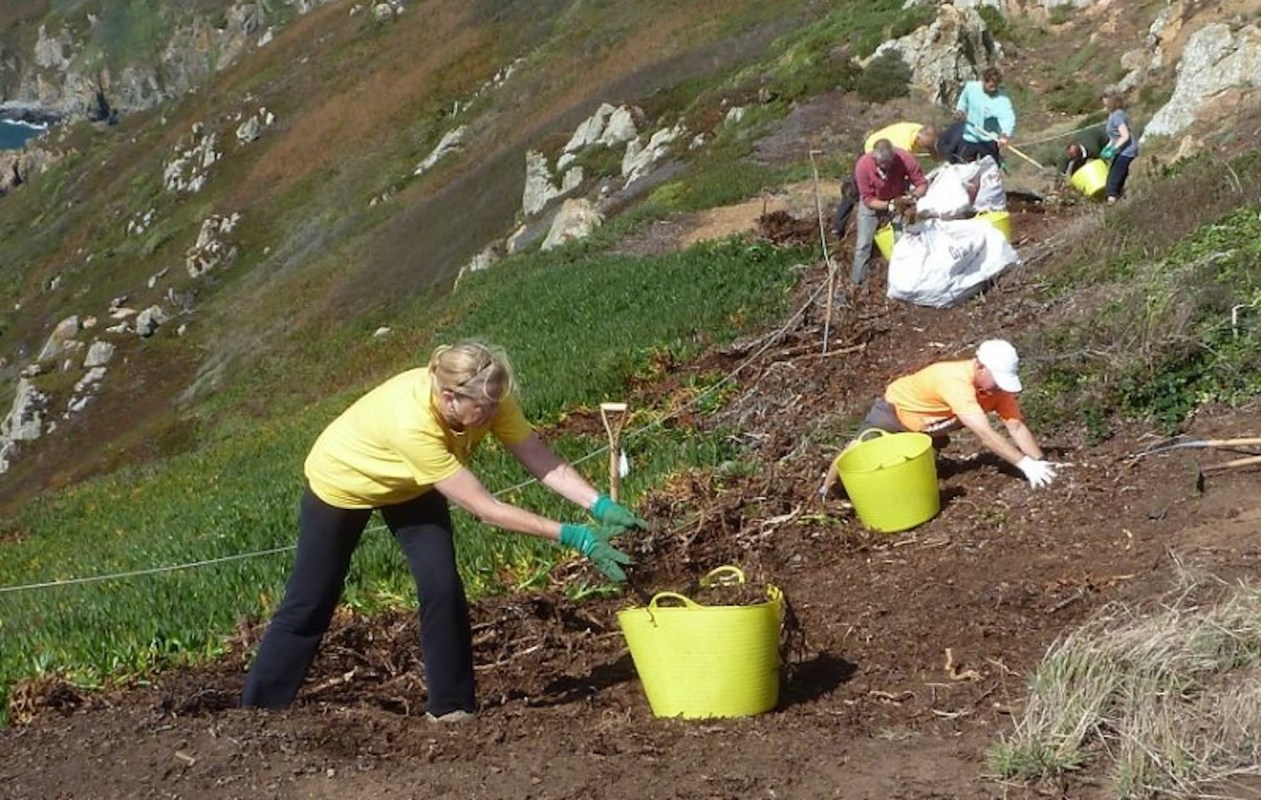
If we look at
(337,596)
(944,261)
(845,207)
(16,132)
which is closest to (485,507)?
(337,596)

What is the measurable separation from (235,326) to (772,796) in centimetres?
3677

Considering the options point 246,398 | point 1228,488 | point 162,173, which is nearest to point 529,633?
point 1228,488

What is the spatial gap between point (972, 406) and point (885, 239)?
599 cm

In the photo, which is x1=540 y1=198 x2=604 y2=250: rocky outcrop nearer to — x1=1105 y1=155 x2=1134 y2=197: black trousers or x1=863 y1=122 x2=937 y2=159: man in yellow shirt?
x1=1105 y1=155 x2=1134 y2=197: black trousers

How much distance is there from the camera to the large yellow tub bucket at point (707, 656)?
472cm

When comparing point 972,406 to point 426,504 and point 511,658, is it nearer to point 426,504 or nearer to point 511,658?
point 511,658

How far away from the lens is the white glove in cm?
665

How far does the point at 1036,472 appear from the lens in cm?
666

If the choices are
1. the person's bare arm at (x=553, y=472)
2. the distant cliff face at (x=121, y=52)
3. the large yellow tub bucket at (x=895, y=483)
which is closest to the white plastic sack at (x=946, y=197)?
the large yellow tub bucket at (x=895, y=483)

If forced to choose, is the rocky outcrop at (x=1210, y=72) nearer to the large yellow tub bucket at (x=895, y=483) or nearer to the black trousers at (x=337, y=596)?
the large yellow tub bucket at (x=895, y=483)

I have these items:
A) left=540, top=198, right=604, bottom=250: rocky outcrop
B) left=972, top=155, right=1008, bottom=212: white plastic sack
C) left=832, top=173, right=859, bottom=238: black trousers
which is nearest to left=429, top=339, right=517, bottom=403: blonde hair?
left=972, top=155, right=1008, bottom=212: white plastic sack

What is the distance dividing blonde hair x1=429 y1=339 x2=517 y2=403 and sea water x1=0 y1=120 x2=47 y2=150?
435 feet

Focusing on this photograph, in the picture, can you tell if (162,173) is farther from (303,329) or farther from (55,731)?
(55,731)

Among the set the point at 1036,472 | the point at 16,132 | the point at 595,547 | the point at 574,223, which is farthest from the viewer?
the point at 16,132
